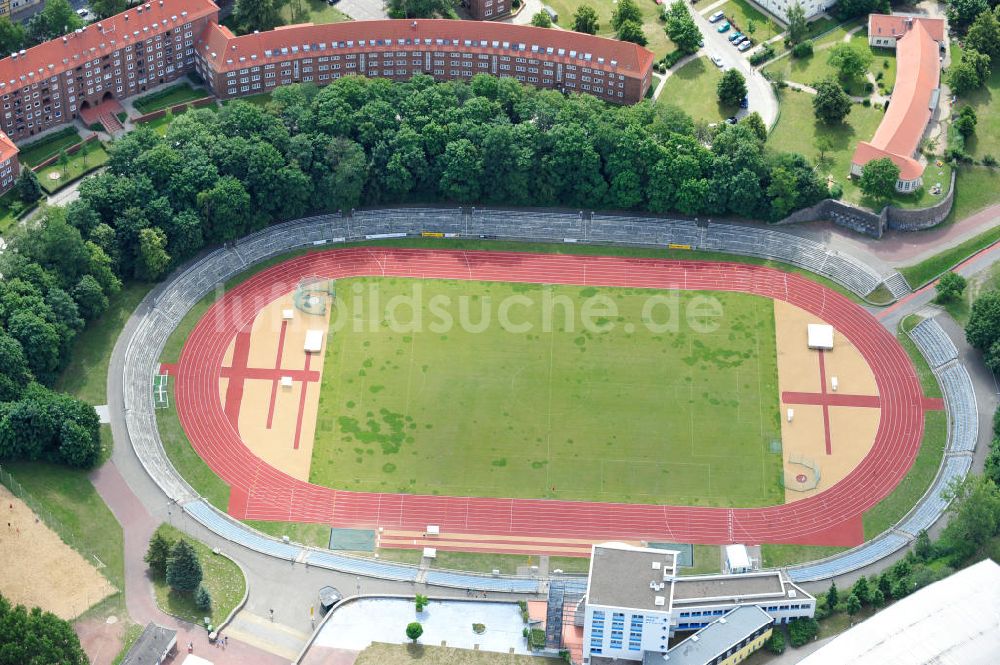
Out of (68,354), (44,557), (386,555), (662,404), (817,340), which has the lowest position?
(44,557)

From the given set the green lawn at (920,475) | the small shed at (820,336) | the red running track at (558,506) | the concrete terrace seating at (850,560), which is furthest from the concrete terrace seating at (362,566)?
the small shed at (820,336)

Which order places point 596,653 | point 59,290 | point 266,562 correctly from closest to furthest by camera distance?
point 596,653
point 266,562
point 59,290

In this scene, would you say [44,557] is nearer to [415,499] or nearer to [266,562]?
[266,562]

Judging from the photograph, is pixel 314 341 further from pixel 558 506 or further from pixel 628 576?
pixel 628 576

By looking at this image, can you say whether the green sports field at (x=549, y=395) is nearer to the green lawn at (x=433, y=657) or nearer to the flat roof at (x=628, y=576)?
the flat roof at (x=628, y=576)

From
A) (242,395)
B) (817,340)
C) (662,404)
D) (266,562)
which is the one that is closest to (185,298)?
(242,395)

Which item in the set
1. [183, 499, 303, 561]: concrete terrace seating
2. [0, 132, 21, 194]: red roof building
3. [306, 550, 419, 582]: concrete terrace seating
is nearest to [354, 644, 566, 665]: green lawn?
[306, 550, 419, 582]: concrete terrace seating
